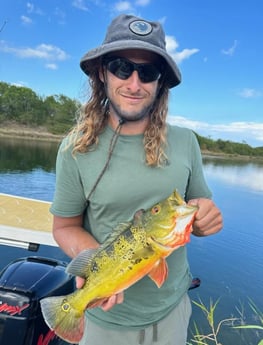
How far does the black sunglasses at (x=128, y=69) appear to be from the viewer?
7.14ft

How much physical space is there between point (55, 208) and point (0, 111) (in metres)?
80.1

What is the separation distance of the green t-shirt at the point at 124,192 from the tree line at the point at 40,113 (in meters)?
71.6

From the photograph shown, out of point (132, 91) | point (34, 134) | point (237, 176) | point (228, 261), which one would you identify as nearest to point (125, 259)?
point (132, 91)

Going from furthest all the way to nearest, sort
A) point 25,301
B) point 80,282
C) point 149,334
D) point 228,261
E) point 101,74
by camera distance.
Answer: point 228,261
point 25,301
point 101,74
point 149,334
point 80,282

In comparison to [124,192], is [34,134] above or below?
below

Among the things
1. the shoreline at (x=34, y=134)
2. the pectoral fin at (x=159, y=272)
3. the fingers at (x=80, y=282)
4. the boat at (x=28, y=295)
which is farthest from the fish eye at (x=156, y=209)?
the shoreline at (x=34, y=134)

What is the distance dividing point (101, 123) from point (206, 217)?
952 mm

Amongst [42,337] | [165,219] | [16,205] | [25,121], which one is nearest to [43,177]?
[16,205]

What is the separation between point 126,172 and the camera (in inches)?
84.3

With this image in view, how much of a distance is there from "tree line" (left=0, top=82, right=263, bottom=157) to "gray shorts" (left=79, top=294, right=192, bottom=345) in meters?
71.7

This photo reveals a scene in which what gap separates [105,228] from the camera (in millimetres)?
2201

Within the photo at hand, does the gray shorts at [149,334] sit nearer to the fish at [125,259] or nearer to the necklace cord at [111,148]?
the fish at [125,259]

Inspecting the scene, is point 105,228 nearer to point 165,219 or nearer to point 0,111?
point 165,219

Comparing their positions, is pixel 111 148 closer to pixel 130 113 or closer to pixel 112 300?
pixel 130 113
